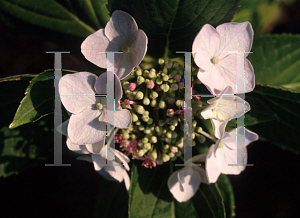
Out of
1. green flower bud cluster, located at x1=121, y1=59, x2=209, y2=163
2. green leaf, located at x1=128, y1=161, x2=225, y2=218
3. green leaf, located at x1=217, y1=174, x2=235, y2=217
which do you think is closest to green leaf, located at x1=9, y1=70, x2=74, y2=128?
green flower bud cluster, located at x1=121, y1=59, x2=209, y2=163

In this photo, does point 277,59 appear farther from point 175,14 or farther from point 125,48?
point 125,48

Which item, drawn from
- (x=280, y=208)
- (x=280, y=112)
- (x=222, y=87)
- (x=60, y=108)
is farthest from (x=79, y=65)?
(x=280, y=208)

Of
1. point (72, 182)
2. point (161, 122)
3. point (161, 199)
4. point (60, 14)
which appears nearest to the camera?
point (161, 122)

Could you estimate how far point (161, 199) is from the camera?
3.95ft

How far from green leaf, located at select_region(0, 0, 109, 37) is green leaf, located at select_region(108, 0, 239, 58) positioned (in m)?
0.27

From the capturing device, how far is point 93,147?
899mm

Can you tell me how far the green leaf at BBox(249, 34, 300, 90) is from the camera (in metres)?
1.38

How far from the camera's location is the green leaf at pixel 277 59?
1.38 metres

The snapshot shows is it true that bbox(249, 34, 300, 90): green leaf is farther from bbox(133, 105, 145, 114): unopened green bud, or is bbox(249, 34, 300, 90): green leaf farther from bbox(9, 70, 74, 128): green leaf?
bbox(9, 70, 74, 128): green leaf

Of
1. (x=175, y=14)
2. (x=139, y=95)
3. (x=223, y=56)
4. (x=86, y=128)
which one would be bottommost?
(x=86, y=128)

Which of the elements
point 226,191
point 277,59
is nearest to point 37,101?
point 226,191

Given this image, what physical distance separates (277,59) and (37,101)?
1.25m

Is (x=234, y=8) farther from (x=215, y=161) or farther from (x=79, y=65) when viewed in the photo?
(x=79, y=65)

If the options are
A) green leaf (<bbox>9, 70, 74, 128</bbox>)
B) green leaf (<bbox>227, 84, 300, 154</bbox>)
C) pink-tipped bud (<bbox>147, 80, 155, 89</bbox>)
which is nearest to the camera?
green leaf (<bbox>9, 70, 74, 128</bbox>)
